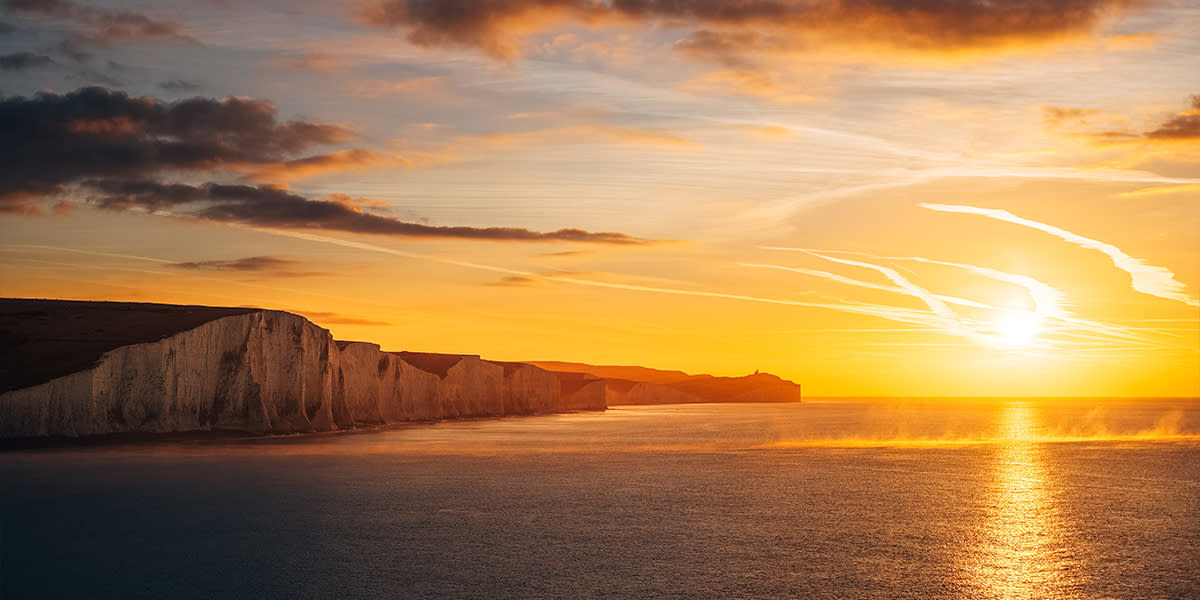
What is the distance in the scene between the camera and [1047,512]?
30.6 m

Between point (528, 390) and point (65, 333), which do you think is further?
point (528, 390)

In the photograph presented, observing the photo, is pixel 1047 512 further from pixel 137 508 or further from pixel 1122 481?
pixel 137 508

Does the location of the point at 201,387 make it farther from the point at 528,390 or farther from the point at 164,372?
the point at 528,390

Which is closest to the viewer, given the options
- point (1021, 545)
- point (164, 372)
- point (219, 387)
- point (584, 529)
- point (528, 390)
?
point (1021, 545)

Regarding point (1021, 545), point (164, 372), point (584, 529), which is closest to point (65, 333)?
point (164, 372)

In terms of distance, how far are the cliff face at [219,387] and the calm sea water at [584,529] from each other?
7576mm

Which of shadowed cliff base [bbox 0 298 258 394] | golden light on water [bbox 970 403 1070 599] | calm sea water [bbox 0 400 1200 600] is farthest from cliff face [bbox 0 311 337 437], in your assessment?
golden light on water [bbox 970 403 1070 599]

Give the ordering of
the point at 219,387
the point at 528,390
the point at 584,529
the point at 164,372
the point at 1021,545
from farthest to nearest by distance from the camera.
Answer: the point at 528,390, the point at 219,387, the point at 164,372, the point at 584,529, the point at 1021,545

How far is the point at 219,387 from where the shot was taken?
6781 cm

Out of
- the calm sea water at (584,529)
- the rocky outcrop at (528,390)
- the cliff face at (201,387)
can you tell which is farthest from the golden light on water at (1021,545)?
the rocky outcrop at (528,390)

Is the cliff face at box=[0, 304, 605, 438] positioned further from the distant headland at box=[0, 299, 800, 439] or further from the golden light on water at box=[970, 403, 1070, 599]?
the golden light on water at box=[970, 403, 1070, 599]

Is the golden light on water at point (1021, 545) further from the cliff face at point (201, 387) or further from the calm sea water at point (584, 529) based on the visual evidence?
the cliff face at point (201, 387)

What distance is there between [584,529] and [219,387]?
4965 centimetres

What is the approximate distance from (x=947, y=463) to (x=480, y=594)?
41211mm
